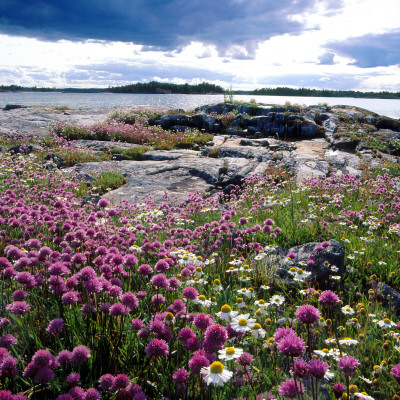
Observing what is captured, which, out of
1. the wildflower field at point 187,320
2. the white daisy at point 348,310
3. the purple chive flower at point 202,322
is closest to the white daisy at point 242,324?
the wildflower field at point 187,320

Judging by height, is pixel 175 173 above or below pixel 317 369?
below

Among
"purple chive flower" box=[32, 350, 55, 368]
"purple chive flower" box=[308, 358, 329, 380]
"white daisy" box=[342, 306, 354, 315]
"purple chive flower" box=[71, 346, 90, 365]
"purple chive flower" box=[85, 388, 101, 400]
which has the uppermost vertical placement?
"purple chive flower" box=[308, 358, 329, 380]

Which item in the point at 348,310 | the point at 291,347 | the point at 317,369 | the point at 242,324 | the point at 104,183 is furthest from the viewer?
the point at 104,183

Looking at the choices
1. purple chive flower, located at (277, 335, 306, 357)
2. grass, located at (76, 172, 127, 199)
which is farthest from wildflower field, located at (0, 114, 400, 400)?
grass, located at (76, 172, 127, 199)

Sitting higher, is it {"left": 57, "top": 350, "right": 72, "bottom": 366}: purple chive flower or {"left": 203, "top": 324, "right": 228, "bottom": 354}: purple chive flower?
{"left": 203, "top": 324, "right": 228, "bottom": 354}: purple chive flower

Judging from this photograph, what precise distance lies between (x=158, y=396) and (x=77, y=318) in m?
0.86

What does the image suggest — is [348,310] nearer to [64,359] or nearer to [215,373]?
[215,373]

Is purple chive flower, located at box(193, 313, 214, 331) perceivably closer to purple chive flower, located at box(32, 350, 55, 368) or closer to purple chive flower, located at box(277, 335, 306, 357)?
purple chive flower, located at box(277, 335, 306, 357)

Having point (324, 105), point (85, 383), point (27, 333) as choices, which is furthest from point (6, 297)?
point (324, 105)

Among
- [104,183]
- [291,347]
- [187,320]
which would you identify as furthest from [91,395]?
[104,183]

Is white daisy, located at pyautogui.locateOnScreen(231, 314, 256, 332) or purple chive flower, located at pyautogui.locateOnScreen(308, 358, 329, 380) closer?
purple chive flower, located at pyautogui.locateOnScreen(308, 358, 329, 380)

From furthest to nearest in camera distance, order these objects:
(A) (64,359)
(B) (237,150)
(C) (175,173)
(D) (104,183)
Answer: (B) (237,150) → (C) (175,173) → (D) (104,183) → (A) (64,359)

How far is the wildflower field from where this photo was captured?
195 centimetres

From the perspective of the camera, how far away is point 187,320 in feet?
8.46
